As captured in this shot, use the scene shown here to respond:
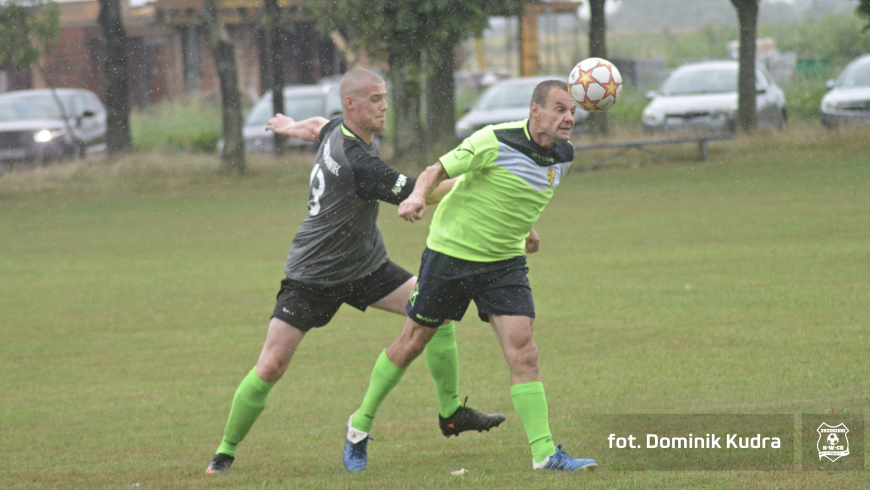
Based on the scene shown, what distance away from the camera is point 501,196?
18.3 ft

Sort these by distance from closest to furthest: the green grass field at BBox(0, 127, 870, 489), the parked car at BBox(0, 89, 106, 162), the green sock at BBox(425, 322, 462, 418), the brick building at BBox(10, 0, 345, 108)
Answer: the green grass field at BBox(0, 127, 870, 489) → the green sock at BBox(425, 322, 462, 418) → the parked car at BBox(0, 89, 106, 162) → the brick building at BBox(10, 0, 345, 108)

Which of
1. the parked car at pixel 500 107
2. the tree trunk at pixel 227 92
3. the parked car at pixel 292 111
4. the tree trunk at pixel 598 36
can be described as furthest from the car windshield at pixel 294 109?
the tree trunk at pixel 598 36

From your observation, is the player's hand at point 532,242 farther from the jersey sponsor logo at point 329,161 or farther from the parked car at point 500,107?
the parked car at point 500,107

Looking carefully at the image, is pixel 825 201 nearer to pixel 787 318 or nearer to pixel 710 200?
pixel 710 200

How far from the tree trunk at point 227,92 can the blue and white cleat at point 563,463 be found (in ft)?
64.1

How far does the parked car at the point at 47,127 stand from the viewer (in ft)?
76.2

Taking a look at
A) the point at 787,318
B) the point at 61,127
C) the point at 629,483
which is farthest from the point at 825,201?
the point at 61,127

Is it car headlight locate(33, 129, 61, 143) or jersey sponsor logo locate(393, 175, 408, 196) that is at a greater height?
jersey sponsor logo locate(393, 175, 408, 196)

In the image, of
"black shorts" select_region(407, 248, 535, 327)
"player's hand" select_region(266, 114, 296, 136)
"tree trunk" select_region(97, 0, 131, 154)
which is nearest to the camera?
"black shorts" select_region(407, 248, 535, 327)

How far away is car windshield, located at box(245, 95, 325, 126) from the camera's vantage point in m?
25.2

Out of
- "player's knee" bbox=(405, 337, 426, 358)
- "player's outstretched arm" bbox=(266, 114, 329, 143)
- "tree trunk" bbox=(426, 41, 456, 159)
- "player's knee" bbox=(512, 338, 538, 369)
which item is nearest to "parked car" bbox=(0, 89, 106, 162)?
"tree trunk" bbox=(426, 41, 456, 159)

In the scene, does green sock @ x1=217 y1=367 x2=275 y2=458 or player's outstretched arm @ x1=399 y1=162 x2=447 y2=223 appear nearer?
player's outstretched arm @ x1=399 y1=162 x2=447 y2=223

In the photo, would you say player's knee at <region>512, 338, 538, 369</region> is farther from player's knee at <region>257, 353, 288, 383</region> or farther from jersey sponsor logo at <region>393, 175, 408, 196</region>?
player's knee at <region>257, 353, 288, 383</region>

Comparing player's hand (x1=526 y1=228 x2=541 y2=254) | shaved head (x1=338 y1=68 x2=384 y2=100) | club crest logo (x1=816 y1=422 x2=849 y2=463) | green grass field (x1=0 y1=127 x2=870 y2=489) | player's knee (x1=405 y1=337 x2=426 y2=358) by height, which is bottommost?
green grass field (x1=0 y1=127 x2=870 y2=489)
